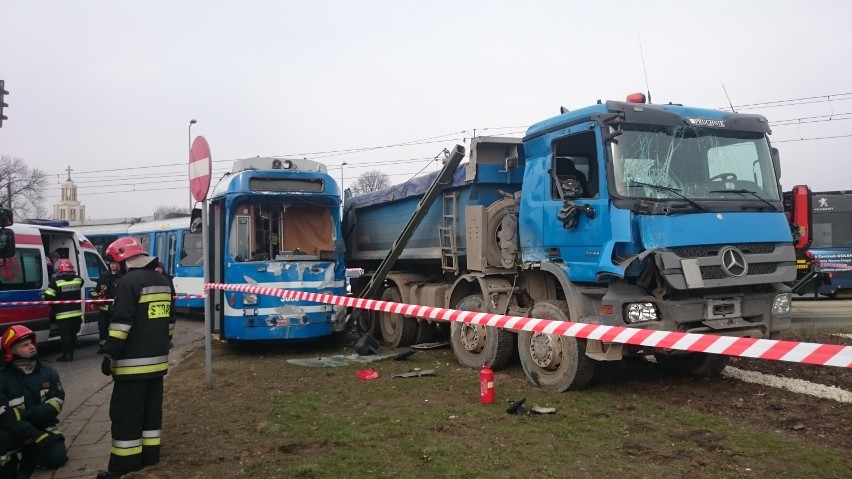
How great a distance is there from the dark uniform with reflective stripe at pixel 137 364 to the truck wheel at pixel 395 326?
230 inches

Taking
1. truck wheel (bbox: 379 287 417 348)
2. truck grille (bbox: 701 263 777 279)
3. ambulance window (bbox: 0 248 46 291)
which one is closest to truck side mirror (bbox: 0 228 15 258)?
ambulance window (bbox: 0 248 46 291)

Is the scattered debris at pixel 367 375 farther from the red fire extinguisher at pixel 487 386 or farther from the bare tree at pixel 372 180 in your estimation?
the bare tree at pixel 372 180

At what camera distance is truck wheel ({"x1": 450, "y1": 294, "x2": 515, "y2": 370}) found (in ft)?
26.5

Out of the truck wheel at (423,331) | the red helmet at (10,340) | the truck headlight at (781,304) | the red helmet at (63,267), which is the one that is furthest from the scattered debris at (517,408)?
the red helmet at (63,267)

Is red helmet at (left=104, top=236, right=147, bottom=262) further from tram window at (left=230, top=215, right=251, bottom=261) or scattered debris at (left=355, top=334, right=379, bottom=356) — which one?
scattered debris at (left=355, top=334, right=379, bottom=356)

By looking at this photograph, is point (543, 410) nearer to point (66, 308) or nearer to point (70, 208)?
point (66, 308)

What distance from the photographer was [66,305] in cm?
1052

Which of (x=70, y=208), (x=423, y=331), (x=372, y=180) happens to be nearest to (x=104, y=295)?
(x=423, y=331)

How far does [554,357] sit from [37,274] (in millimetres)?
8940

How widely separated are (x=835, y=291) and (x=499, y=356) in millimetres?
15197

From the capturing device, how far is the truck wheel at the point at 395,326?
35.0 ft

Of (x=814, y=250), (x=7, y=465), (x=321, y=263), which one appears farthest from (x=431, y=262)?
(x=814, y=250)

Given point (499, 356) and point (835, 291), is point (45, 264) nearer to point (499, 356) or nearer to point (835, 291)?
point (499, 356)

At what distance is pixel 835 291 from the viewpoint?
60.7 feet
